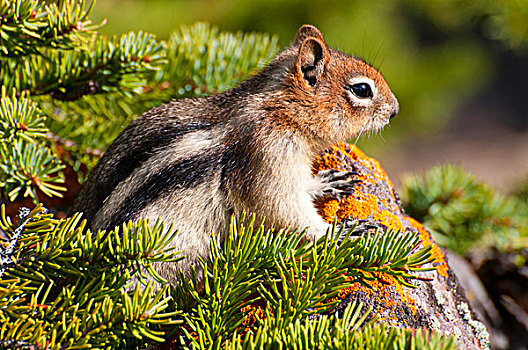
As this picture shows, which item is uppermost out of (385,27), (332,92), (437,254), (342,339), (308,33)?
(385,27)

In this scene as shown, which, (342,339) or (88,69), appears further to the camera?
(88,69)

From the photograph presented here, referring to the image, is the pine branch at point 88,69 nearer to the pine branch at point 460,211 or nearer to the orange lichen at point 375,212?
the orange lichen at point 375,212

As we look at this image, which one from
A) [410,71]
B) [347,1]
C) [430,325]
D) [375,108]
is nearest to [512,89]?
[410,71]

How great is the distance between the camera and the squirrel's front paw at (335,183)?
73.4 inches

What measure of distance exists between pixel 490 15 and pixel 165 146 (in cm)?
264

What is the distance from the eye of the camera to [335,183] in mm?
1875

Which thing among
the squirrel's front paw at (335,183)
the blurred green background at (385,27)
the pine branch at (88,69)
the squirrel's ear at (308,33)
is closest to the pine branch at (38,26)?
the pine branch at (88,69)

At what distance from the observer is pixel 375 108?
7.15 feet

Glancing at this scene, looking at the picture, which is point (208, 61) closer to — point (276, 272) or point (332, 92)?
point (332, 92)

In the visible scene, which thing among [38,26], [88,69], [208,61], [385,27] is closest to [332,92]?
[208,61]

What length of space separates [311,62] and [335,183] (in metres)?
0.51

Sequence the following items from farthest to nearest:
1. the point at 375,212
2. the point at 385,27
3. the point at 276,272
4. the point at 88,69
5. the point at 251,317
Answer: the point at 385,27, the point at 88,69, the point at 375,212, the point at 251,317, the point at 276,272

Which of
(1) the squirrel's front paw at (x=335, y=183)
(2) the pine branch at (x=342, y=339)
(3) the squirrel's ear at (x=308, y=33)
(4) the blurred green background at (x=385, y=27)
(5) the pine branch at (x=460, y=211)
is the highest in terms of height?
(4) the blurred green background at (x=385, y=27)

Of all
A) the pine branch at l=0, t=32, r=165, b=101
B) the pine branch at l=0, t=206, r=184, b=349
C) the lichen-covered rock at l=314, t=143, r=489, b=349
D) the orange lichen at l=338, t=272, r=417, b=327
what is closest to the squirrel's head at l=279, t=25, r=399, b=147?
the lichen-covered rock at l=314, t=143, r=489, b=349
